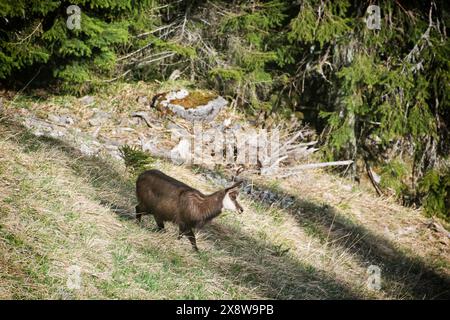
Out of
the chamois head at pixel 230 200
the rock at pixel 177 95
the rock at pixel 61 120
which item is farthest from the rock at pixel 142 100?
the chamois head at pixel 230 200

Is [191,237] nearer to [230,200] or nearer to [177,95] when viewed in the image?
[230,200]

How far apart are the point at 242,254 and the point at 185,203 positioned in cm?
137

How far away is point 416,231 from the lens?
10945 millimetres

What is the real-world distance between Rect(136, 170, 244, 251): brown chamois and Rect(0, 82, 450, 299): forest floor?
12.9 inches

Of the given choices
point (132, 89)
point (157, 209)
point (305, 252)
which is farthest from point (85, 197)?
point (132, 89)

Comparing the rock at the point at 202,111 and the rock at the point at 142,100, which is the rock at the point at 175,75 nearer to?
the rock at the point at 142,100

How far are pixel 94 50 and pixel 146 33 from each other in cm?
227

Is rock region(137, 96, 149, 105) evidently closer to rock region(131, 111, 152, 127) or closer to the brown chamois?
rock region(131, 111, 152, 127)

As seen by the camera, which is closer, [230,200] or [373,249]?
[230,200]

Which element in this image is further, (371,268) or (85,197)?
(371,268)

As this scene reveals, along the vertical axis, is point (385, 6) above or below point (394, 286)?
above

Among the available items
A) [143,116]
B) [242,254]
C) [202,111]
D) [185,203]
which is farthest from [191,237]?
[202,111]

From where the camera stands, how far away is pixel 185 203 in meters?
5.64

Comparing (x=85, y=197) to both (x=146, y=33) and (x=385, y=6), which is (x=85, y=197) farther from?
(x=385, y=6)
